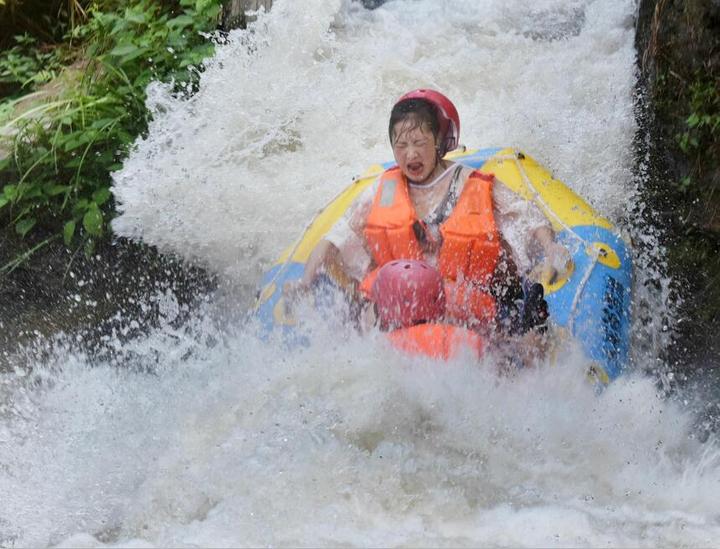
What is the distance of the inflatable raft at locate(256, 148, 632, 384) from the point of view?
3.42m

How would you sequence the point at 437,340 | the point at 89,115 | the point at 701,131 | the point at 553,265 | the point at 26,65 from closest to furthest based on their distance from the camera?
the point at 437,340 → the point at 553,265 → the point at 701,131 → the point at 89,115 → the point at 26,65

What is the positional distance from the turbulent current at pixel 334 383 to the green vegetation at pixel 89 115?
23 centimetres

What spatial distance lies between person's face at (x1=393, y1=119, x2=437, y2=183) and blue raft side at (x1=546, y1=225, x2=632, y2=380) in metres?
0.50

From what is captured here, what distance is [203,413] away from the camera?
323 centimetres

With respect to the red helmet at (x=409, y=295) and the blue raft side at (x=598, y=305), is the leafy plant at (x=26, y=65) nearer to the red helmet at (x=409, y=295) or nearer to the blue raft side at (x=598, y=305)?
the red helmet at (x=409, y=295)

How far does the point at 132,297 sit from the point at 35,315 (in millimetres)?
420

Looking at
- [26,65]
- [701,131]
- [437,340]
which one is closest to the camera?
[437,340]

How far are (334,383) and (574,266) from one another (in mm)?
945

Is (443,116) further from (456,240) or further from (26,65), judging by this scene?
(26,65)

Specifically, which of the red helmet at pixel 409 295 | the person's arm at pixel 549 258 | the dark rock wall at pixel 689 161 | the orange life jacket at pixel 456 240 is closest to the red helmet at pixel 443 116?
the orange life jacket at pixel 456 240

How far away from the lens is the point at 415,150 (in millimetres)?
3590

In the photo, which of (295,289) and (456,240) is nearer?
(456,240)

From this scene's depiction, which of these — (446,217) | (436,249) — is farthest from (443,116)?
(436,249)

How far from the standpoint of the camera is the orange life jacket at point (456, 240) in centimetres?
329
